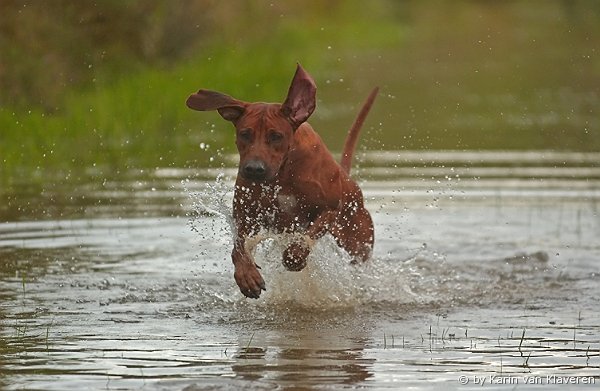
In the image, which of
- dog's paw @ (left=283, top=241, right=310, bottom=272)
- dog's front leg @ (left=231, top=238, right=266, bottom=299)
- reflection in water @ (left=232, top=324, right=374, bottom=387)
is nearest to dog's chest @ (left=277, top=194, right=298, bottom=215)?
dog's paw @ (left=283, top=241, right=310, bottom=272)

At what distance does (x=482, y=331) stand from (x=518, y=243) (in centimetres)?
310

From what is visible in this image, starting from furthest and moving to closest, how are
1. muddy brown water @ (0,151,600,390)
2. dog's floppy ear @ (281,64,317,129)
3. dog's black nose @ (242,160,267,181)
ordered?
1. dog's floppy ear @ (281,64,317,129)
2. dog's black nose @ (242,160,267,181)
3. muddy brown water @ (0,151,600,390)

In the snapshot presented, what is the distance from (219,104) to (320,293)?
1.37 m

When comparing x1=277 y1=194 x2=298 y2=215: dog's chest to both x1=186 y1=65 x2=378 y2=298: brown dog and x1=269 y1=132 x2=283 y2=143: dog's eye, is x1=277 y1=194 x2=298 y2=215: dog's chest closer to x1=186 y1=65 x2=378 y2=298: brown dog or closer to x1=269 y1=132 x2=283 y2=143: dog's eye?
x1=186 y1=65 x2=378 y2=298: brown dog

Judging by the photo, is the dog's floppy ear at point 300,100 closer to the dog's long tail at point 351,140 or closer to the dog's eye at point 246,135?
the dog's eye at point 246,135

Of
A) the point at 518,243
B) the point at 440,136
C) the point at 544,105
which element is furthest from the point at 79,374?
the point at 544,105

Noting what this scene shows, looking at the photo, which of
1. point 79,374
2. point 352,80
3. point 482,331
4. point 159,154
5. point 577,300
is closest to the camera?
point 79,374

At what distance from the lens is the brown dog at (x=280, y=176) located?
745 centimetres

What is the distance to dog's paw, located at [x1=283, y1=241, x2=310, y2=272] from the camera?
7801 millimetres

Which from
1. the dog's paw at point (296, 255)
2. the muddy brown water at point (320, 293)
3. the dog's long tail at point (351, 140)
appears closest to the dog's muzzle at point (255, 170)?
the dog's paw at point (296, 255)

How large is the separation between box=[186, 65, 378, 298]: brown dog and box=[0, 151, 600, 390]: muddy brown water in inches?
13.8

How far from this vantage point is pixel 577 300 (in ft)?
27.6

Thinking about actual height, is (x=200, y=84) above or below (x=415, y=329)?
above

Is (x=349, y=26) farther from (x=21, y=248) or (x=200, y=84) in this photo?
(x=21, y=248)
